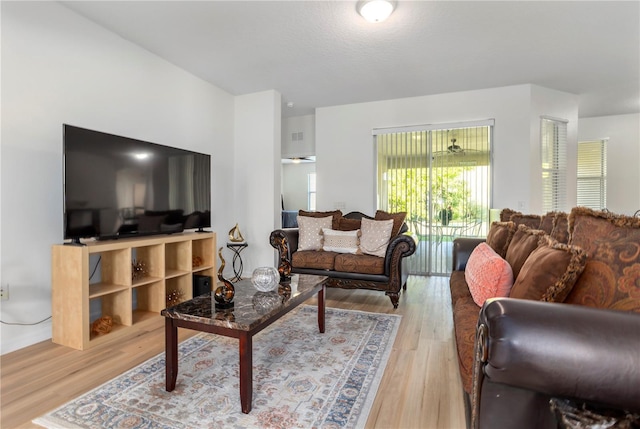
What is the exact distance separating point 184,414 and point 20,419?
0.75 meters

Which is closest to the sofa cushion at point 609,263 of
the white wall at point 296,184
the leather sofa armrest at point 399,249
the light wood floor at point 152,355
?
the light wood floor at point 152,355

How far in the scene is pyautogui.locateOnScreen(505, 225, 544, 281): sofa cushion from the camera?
1.65 meters

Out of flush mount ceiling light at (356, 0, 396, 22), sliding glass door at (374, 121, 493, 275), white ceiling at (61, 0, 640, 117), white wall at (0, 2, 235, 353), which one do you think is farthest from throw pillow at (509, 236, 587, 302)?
sliding glass door at (374, 121, 493, 275)

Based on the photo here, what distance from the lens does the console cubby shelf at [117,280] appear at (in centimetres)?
230

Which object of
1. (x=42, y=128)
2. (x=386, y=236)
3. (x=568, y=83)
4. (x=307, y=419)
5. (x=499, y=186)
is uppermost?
(x=568, y=83)

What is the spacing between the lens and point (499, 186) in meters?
4.47

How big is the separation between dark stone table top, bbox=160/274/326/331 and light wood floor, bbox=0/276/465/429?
2.18ft

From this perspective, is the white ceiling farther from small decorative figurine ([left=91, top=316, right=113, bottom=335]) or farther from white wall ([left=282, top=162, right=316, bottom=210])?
white wall ([left=282, top=162, right=316, bottom=210])

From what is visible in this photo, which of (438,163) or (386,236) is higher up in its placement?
(438,163)

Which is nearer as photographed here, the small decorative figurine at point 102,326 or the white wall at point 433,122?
the small decorative figurine at point 102,326

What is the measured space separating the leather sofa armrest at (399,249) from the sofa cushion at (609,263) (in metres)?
1.93

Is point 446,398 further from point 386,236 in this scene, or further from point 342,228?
point 342,228

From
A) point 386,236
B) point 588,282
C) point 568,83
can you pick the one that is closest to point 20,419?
point 588,282

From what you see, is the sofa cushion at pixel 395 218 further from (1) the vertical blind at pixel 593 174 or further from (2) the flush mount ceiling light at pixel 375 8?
(1) the vertical blind at pixel 593 174
